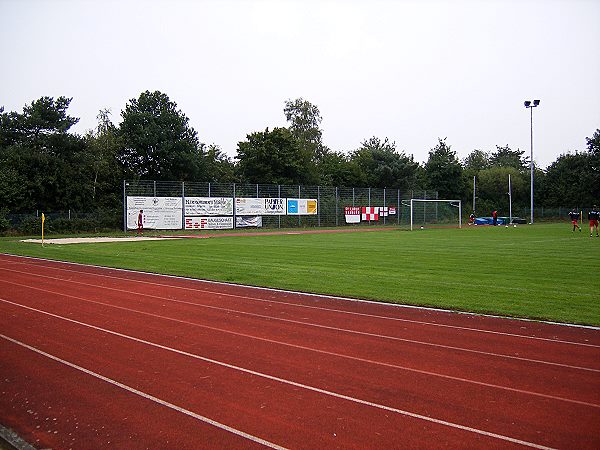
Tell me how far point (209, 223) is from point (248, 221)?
378 cm

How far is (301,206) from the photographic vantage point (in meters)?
48.1

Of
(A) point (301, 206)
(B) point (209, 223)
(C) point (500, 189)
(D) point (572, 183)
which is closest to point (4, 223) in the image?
(B) point (209, 223)

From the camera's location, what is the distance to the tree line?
1714 inches

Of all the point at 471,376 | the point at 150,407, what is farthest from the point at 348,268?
the point at 150,407

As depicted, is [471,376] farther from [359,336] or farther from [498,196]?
[498,196]

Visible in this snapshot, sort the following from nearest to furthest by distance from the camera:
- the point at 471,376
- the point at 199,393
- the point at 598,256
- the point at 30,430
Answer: the point at 30,430, the point at 199,393, the point at 471,376, the point at 598,256

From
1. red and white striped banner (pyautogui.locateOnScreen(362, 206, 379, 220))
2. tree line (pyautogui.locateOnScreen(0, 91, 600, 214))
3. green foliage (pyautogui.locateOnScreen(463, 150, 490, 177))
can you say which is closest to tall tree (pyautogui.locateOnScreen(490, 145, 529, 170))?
green foliage (pyautogui.locateOnScreen(463, 150, 490, 177))

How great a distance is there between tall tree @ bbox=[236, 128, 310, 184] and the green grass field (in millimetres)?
33670

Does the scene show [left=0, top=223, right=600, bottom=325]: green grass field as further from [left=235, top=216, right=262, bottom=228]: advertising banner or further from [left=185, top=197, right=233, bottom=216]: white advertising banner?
[left=235, top=216, right=262, bottom=228]: advertising banner

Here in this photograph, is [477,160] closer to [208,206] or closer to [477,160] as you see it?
[477,160]

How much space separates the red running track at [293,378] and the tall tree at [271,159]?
46.3 meters

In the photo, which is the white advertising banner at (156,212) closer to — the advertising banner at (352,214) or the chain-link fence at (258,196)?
the chain-link fence at (258,196)

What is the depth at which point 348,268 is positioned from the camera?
15.3m

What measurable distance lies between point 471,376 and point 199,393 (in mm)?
2849
